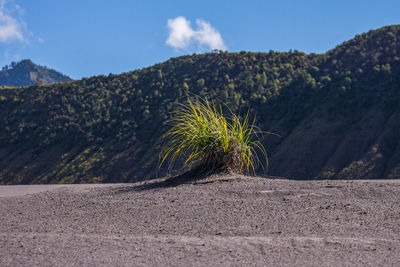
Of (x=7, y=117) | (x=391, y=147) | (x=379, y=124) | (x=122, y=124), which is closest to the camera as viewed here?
(x=391, y=147)

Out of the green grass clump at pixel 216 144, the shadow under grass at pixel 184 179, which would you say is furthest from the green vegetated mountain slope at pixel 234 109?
the shadow under grass at pixel 184 179

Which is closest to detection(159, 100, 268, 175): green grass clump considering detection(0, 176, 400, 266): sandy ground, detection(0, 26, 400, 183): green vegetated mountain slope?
detection(0, 176, 400, 266): sandy ground

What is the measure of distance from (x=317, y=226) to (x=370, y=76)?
32072 mm

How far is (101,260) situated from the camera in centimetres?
322

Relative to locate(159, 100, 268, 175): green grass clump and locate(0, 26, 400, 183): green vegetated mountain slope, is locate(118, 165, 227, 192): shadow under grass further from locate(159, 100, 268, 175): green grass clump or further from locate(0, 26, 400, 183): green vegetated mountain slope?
locate(0, 26, 400, 183): green vegetated mountain slope

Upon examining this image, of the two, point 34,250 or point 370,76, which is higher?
point 370,76

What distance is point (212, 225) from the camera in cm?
415

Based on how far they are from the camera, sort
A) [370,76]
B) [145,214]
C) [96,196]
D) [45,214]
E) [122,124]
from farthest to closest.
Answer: [122,124], [370,76], [96,196], [45,214], [145,214]

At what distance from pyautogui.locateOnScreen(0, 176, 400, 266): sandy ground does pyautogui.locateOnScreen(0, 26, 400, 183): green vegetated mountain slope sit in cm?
2024

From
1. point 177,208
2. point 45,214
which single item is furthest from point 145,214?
point 45,214

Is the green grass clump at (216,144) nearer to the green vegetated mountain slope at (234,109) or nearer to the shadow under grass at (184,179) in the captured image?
the shadow under grass at (184,179)

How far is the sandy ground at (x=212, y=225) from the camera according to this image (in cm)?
324

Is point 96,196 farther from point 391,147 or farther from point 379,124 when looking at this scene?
point 379,124

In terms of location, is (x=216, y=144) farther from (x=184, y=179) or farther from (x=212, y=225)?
(x=212, y=225)
